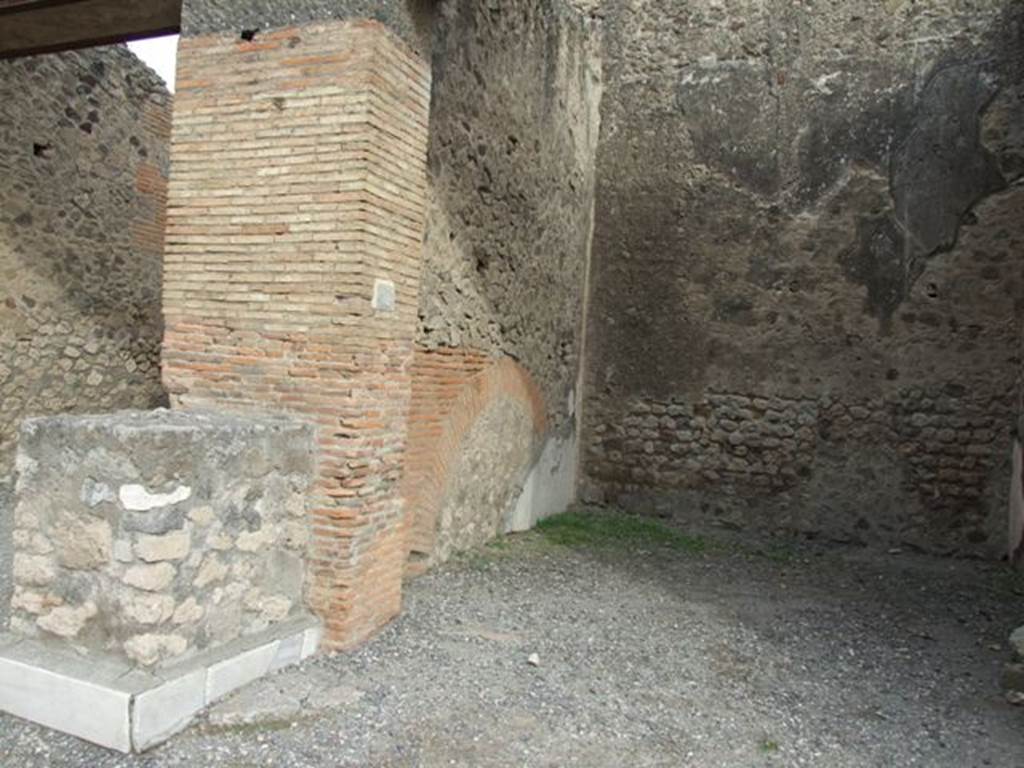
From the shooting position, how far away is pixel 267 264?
12.8ft

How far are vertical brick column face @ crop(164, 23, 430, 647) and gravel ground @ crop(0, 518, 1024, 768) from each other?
0.53 metres

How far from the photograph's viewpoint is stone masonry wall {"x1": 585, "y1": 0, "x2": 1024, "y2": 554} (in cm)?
658

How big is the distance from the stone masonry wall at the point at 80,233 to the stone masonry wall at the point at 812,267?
4.49 meters

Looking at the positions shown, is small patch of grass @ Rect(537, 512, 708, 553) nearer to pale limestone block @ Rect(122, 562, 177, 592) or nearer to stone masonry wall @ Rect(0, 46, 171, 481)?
pale limestone block @ Rect(122, 562, 177, 592)

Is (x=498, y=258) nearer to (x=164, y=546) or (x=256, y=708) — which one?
(x=164, y=546)

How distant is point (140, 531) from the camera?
3.06m

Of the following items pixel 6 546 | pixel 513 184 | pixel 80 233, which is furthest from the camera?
pixel 80 233

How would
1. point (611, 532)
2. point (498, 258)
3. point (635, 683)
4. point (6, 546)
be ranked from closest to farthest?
point (635, 683) → point (6, 546) → point (498, 258) → point (611, 532)

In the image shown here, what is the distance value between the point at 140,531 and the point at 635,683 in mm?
2187

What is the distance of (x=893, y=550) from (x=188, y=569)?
5653mm

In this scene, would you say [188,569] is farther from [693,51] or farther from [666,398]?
[693,51]

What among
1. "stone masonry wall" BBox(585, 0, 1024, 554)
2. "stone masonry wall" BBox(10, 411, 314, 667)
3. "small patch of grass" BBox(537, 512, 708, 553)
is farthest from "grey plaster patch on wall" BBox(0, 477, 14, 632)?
"stone masonry wall" BBox(585, 0, 1024, 554)

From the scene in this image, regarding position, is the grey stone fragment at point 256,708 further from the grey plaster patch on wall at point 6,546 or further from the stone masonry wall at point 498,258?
the stone masonry wall at point 498,258

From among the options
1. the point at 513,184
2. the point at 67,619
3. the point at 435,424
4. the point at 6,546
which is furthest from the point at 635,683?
the point at 6,546
